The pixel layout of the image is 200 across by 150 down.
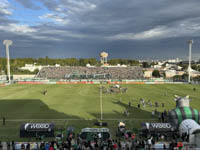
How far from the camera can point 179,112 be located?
1841 centimetres

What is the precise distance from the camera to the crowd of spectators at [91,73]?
94.1 meters

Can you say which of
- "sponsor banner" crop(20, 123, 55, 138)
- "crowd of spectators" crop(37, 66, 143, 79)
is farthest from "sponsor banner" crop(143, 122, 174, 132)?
"crowd of spectators" crop(37, 66, 143, 79)

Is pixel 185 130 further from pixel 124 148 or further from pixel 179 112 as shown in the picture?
pixel 124 148

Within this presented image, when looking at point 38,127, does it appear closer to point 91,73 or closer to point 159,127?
point 159,127

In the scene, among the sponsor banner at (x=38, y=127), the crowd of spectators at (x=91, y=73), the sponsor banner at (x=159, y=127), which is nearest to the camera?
the sponsor banner at (x=159, y=127)

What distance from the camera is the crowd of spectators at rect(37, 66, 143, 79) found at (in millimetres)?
94062

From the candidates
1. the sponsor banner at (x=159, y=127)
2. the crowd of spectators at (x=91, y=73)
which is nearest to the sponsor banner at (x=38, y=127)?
the sponsor banner at (x=159, y=127)

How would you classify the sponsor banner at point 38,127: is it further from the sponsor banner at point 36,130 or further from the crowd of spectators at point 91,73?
the crowd of spectators at point 91,73

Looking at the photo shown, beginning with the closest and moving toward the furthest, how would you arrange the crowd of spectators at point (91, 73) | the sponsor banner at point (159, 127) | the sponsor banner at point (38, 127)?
the sponsor banner at point (159, 127)
the sponsor banner at point (38, 127)
the crowd of spectators at point (91, 73)

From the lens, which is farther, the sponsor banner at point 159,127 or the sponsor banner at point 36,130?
the sponsor banner at point 36,130

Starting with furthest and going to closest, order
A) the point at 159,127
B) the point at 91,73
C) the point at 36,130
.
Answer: the point at 91,73 → the point at 36,130 → the point at 159,127

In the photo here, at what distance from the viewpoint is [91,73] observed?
98062 mm

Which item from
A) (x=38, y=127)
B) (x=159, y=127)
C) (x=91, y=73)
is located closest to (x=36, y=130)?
(x=38, y=127)

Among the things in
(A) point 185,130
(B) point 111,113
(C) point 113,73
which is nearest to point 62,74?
(C) point 113,73
